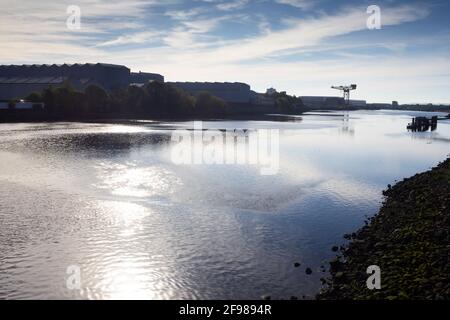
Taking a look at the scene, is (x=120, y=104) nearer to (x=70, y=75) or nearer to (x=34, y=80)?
(x=70, y=75)

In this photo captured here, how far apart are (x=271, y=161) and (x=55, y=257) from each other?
3212cm

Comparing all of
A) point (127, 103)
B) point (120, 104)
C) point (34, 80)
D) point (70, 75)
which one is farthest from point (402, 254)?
point (70, 75)

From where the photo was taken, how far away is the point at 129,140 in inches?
2596

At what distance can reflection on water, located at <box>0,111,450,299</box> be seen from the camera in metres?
15.7

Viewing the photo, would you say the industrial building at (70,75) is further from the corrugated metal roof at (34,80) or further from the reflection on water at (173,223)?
the reflection on water at (173,223)

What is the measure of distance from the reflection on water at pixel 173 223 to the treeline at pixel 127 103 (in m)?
79.6

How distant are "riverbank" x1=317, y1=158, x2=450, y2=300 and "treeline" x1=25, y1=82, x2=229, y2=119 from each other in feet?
372

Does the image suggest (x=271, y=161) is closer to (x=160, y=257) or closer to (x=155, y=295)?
(x=160, y=257)

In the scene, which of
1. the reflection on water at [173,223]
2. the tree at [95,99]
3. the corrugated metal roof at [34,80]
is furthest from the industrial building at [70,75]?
the reflection on water at [173,223]

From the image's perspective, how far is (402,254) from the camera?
16578mm

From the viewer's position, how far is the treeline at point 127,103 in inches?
4678

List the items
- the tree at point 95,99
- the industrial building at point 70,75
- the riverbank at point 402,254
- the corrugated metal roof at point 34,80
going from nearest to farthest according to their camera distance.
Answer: the riverbank at point 402,254
the tree at point 95,99
the corrugated metal roof at point 34,80
the industrial building at point 70,75

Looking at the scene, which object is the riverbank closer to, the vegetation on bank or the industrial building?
→ the vegetation on bank
